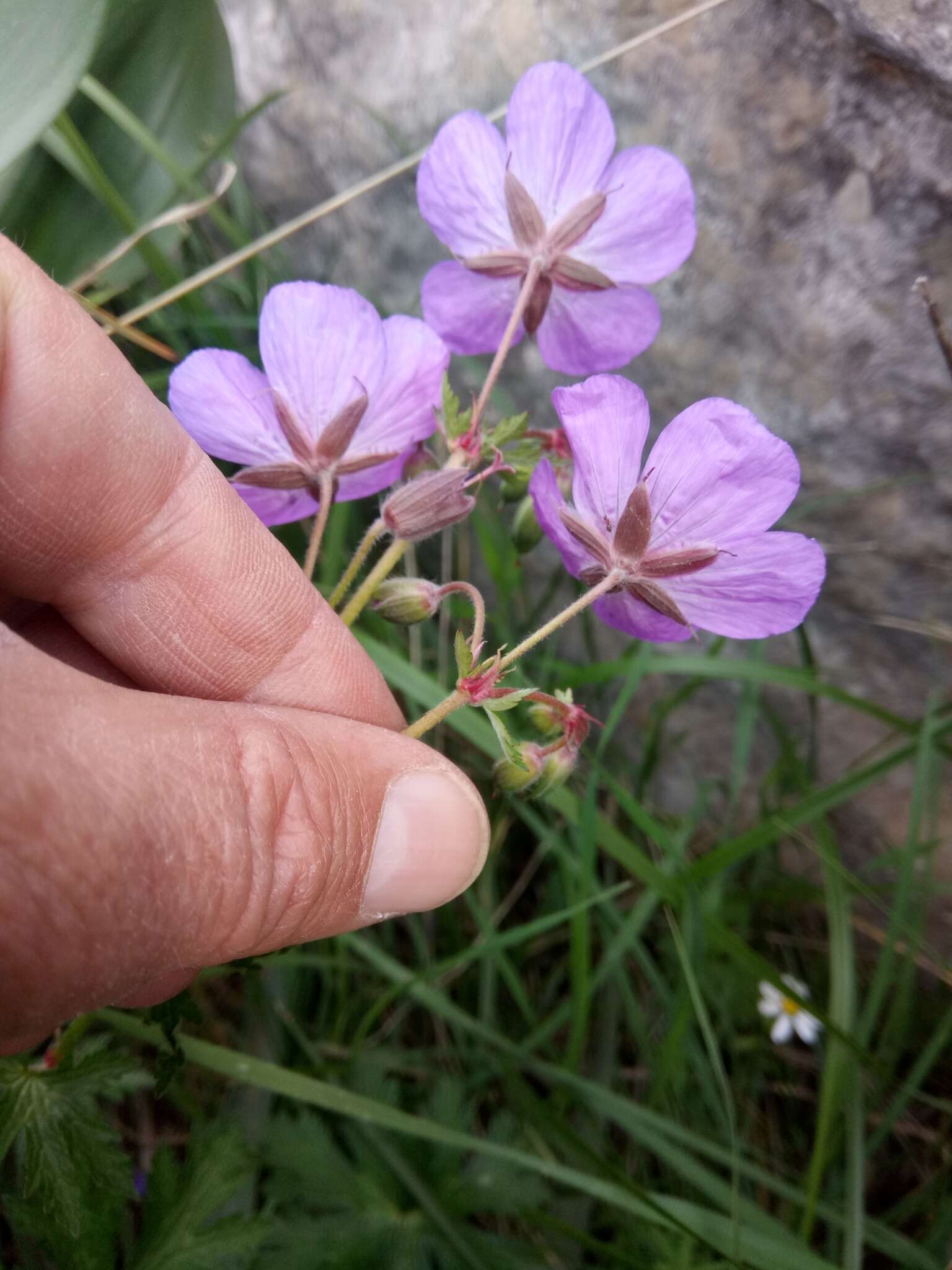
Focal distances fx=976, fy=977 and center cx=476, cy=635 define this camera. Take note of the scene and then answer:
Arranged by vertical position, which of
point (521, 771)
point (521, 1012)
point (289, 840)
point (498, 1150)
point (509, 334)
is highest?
point (509, 334)

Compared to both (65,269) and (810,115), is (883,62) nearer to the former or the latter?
(810,115)

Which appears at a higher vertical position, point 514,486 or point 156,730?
point 514,486

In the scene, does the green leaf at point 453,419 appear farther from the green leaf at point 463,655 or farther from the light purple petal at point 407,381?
the green leaf at point 463,655

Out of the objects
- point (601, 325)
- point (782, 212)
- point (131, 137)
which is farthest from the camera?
point (131, 137)

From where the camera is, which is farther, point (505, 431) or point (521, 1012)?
point (521, 1012)

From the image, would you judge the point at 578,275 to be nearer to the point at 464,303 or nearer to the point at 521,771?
the point at 464,303

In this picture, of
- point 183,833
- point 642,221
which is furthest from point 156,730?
point 642,221
